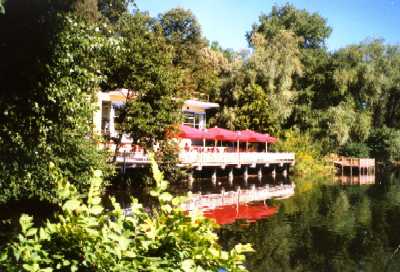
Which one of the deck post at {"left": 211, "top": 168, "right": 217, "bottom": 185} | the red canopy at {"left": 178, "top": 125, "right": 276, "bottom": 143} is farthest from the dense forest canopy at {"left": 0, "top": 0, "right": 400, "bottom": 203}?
the deck post at {"left": 211, "top": 168, "right": 217, "bottom": 185}

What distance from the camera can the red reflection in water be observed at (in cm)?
2270

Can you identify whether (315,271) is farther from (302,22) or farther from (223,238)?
(302,22)

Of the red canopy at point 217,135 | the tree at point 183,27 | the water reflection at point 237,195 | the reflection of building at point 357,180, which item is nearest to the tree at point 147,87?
the water reflection at point 237,195

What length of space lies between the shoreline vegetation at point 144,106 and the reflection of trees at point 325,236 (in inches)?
252

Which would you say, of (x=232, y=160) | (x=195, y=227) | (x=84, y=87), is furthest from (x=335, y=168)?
(x=195, y=227)

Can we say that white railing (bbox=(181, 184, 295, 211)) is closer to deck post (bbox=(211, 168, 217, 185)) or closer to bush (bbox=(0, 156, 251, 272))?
deck post (bbox=(211, 168, 217, 185))

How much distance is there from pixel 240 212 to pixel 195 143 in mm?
21641

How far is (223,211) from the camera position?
24688 mm

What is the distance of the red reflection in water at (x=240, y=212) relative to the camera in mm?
22703

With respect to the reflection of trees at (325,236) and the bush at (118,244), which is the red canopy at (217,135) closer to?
the reflection of trees at (325,236)

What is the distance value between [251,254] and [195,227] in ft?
42.3

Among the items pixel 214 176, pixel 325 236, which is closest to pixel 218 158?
pixel 214 176

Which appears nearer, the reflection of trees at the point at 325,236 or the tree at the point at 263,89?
the reflection of trees at the point at 325,236

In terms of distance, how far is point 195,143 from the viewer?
151 ft
